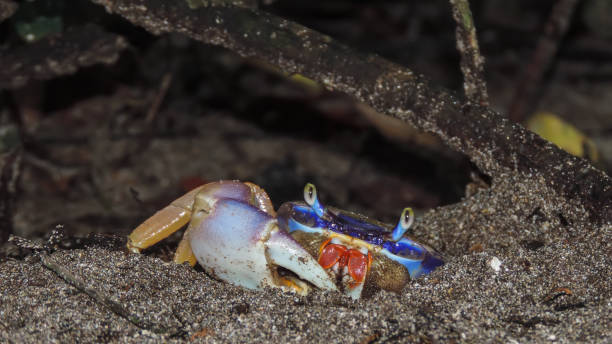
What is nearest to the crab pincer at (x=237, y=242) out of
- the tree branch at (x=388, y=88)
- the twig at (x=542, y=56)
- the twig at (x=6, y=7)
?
the tree branch at (x=388, y=88)

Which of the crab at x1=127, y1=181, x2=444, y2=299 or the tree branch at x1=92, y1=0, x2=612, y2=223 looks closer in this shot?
the crab at x1=127, y1=181, x2=444, y2=299

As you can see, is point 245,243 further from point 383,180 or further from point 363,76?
point 383,180

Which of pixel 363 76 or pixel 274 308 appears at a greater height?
pixel 363 76

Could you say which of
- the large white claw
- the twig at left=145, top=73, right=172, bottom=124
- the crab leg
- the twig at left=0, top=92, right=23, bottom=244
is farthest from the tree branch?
the twig at left=145, top=73, right=172, bottom=124

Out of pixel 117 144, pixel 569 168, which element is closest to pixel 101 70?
pixel 117 144

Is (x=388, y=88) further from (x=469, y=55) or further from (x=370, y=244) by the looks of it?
(x=370, y=244)

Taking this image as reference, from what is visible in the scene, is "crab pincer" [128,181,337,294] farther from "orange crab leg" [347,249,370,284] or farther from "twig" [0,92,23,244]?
"twig" [0,92,23,244]
